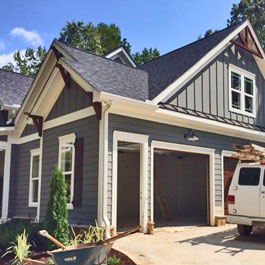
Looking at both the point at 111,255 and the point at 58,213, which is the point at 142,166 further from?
the point at 111,255

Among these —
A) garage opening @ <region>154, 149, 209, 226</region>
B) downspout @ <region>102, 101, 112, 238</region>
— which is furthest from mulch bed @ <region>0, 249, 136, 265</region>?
garage opening @ <region>154, 149, 209, 226</region>

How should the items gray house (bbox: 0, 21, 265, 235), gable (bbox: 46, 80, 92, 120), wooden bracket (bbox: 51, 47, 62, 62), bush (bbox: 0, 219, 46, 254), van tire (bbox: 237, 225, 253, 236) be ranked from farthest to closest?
1. wooden bracket (bbox: 51, 47, 62, 62)
2. gable (bbox: 46, 80, 92, 120)
3. van tire (bbox: 237, 225, 253, 236)
4. gray house (bbox: 0, 21, 265, 235)
5. bush (bbox: 0, 219, 46, 254)

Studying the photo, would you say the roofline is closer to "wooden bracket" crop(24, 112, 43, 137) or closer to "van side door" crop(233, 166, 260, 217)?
"van side door" crop(233, 166, 260, 217)

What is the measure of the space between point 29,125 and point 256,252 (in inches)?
345

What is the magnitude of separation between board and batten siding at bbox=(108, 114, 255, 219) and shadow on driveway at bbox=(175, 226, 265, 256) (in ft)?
5.83

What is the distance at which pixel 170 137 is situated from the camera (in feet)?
34.0

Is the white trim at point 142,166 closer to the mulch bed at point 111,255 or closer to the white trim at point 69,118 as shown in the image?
the white trim at point 69,118

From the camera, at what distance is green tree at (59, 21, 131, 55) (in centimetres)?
3266

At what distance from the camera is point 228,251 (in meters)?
7.35

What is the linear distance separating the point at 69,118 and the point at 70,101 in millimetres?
521

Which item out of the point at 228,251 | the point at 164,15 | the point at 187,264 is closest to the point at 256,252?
the point at 228,251

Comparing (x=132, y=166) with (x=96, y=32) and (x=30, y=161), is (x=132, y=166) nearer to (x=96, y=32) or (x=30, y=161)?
(x=30, y=161)

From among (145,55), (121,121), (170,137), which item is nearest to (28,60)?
(145,55)

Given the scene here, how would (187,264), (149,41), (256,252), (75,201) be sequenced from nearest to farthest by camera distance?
1. (187,264)
2. (256,252)
3. (75,201)
4. (149,41)
